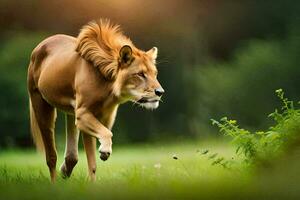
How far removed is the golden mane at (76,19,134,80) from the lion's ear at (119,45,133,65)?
0.06m

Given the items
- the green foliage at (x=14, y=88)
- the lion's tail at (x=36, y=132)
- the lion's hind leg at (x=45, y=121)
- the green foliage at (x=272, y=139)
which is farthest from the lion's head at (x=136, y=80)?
the green foliage at (x=14, y=88)

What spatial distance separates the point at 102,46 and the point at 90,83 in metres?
0.31

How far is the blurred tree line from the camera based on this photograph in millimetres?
10172

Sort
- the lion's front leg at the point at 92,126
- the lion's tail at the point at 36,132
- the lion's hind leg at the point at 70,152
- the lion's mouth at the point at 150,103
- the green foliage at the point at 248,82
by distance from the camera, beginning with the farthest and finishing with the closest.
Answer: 1. the green foliage at the point at 248,82
2. the lion's tail at the point at 36,132
3. the lion's hind leg at the point at 70,152
4. the lion's mouth at the point at 150,103
5. the lion's front leg at the point at 92,126

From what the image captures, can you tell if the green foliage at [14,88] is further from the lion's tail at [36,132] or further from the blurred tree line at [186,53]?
the lion's tail at [36,132]

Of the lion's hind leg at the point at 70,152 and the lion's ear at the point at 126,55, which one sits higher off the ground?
the lion's ear at the point at 126,55

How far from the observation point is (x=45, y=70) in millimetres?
5898

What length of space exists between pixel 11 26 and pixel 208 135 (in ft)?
9.30

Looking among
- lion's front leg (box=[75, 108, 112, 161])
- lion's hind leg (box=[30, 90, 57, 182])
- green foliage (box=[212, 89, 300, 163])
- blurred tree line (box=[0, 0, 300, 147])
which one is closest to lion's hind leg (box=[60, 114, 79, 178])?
lion's hind leg (box=[30, 90, 57, 182])

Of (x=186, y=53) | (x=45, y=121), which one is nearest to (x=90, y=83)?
(x=45, y=121)

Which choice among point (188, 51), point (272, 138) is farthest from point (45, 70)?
point (188, 51)

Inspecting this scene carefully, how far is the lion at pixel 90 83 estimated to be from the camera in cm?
532

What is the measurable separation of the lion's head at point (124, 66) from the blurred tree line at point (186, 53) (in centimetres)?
411

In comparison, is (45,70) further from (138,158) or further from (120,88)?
(138,158)
